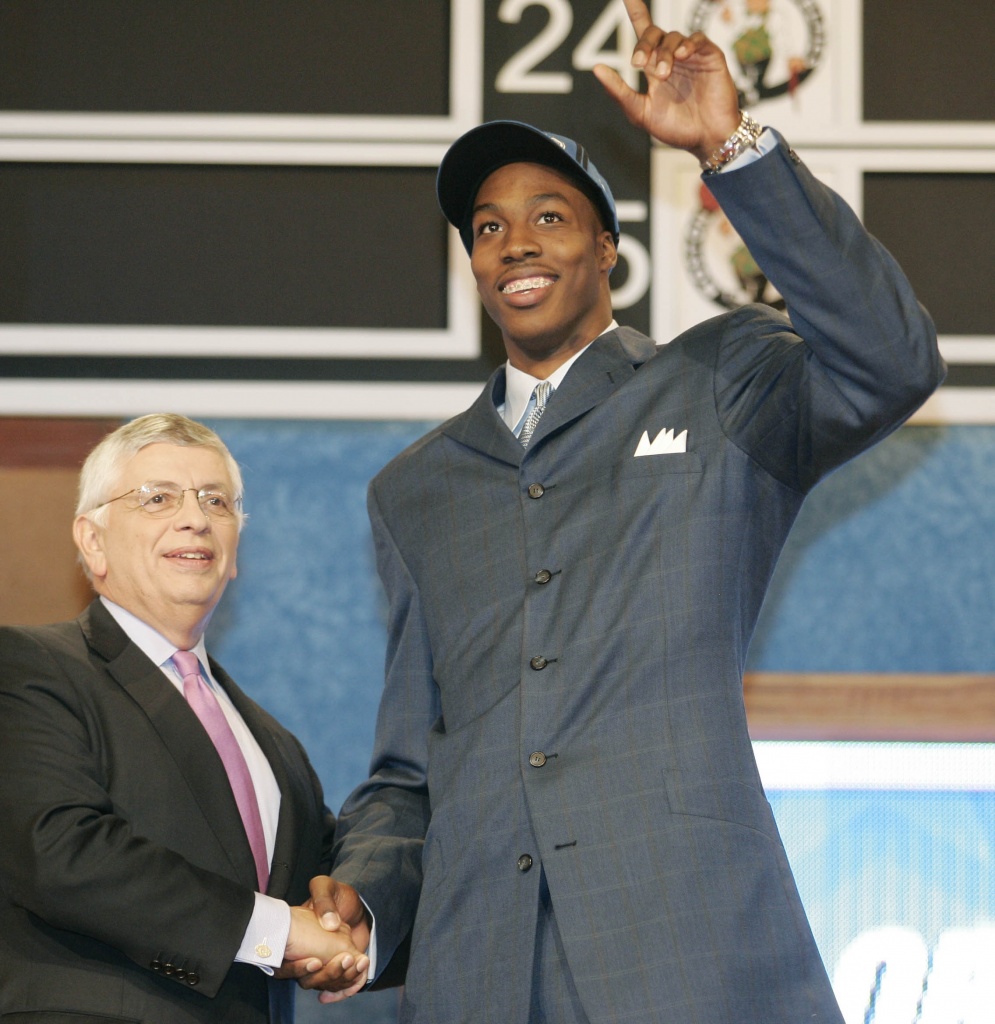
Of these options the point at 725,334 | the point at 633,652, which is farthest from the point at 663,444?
the point at 633,652

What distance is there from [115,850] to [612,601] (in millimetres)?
740

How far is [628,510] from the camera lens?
200 cm

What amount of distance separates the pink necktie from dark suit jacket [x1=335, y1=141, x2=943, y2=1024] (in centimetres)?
13

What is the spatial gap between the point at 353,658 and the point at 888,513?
45.4 inches

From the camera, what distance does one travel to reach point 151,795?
2.11 metres

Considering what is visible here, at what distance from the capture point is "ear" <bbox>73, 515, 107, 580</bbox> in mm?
2389

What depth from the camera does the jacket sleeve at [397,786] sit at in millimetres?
2182

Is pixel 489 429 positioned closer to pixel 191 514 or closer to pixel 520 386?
pixel 520 386

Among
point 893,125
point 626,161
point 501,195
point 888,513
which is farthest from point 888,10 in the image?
point 501,195

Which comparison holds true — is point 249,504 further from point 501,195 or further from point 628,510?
point 628,510

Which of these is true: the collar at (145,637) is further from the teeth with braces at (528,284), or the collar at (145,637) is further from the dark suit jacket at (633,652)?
the teeth with braces at (528,284)

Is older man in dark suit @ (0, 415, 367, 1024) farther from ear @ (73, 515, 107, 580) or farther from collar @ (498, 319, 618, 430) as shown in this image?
collar @ (498, 319, 618, 430)

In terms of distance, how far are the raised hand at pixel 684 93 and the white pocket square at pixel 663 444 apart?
0.39 m

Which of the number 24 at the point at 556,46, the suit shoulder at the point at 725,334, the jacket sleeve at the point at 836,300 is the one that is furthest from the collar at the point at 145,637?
the number 24 at the point at 556,46
